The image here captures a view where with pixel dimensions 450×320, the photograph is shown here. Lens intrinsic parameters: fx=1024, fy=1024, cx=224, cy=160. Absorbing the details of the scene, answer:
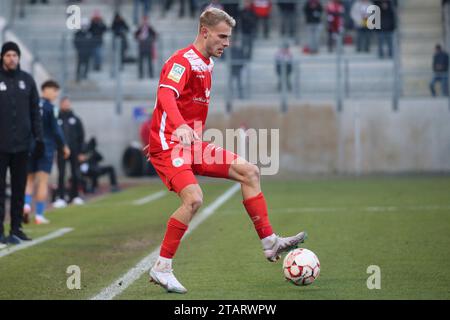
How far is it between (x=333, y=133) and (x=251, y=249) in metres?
19.2

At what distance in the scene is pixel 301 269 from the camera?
872cm

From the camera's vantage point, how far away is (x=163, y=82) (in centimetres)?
867

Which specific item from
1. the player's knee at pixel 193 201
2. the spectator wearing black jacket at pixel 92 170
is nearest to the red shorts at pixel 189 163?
the player's knee at pixel 193 201

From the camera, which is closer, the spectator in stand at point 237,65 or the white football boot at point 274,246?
the white football boot at point 274,246

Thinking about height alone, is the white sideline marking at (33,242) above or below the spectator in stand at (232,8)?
below

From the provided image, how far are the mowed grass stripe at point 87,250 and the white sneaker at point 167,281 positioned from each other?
1.73ft

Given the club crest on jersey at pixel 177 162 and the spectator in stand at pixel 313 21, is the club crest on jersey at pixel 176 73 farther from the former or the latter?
the spectator in stand at pixel 313 21

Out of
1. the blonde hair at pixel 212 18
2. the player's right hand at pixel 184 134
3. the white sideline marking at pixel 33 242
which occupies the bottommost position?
the white sideline marking at pixel 33 242

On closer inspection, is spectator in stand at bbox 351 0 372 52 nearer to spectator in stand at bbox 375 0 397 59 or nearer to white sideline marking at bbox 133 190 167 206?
spectator in stand at bbox 375 0 397 59

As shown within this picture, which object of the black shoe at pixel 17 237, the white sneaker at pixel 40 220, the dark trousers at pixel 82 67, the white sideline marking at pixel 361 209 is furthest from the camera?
the dark trousers at pixel 82 67

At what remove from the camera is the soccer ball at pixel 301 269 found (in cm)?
871

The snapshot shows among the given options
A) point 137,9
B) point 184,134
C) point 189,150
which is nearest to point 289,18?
point 137,9

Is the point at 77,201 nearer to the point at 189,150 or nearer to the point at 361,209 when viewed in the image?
the point at 361,209

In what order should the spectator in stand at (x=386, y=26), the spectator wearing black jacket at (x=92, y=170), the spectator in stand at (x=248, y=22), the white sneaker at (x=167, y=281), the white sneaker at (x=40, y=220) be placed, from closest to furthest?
the white sneaker at (x=167, y=281) → the white sneaker at (x=40, y=220) → the spectator wearing black jacket at (x=92, y=170) → the spectator in stand at (x=386, y=26) → the spectator in stand at (x=248, y=22)
